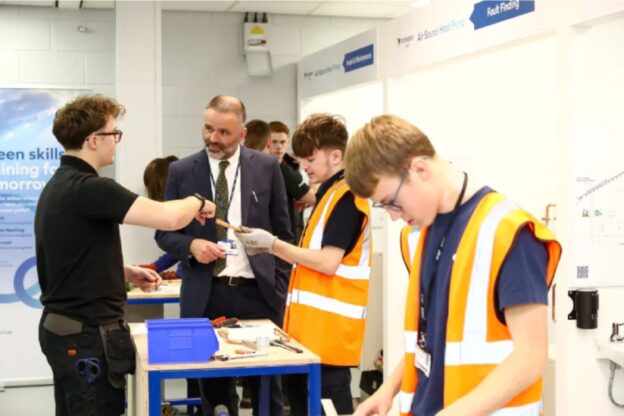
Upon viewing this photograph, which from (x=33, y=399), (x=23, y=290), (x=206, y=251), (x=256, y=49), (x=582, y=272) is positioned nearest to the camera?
(x=582, y=272)

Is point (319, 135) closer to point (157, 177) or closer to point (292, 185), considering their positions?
point (292, 185)

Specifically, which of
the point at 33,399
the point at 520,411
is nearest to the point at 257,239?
the point at 520,411

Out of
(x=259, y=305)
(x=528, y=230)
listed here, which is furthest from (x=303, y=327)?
(x=528, y=230)

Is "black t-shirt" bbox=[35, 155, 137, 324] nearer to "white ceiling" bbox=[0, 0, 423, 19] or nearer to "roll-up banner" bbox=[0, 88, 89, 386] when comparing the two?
"roll-up banner" bbox=[0, 88, 89, 386]

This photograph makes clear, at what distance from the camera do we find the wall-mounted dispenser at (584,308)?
10.8ft

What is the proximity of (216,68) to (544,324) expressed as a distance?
5.78 m

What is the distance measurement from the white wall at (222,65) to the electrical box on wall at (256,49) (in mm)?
120

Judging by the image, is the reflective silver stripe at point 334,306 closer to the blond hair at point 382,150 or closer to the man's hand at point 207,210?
the man's hand at point 207,210

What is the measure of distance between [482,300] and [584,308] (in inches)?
74.4

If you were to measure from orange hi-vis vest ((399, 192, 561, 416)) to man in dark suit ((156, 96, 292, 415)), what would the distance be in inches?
78.1

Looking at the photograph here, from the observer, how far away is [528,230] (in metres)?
1.55

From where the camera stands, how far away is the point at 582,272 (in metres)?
3.33

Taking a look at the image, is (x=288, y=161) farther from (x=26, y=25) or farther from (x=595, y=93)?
(x=595, y=93)

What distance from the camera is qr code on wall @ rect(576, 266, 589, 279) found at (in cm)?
332
